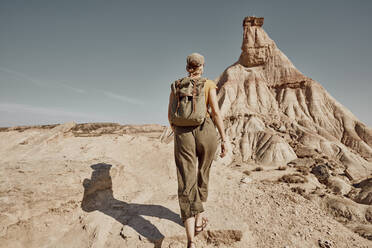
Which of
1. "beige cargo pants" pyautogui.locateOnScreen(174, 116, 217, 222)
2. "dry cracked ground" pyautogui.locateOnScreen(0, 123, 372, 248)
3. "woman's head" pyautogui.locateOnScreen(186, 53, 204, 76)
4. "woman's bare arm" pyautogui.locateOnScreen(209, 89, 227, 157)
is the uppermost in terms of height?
"woman's head" pyautogui.locateOnScreen(186, 53, 204, 76)

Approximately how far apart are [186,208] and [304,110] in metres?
27.0

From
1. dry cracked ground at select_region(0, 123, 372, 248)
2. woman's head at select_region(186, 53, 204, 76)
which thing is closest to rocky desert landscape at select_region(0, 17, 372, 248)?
dry cracked ground at select_region(0, 123, 372, 248)

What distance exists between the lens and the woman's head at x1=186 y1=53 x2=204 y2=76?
2240 mm

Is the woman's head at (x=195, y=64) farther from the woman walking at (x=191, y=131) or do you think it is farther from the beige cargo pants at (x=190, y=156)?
the beige cargo pants at (x=190, y=156)

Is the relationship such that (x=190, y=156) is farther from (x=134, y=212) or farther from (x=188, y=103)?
(x=134, y=212)

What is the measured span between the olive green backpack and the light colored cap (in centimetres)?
19

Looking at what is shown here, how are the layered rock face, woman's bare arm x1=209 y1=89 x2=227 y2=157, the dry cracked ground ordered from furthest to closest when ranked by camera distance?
the layered rock face < the dry cracked ground < woman's bare arm x1=209 y1=89 x2=227 y2=157

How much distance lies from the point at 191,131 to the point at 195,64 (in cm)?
79

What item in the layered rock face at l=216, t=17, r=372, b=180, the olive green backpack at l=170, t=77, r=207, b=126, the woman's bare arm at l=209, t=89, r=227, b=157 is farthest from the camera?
the layered rock face at l=216, t=17, r=372, b=180

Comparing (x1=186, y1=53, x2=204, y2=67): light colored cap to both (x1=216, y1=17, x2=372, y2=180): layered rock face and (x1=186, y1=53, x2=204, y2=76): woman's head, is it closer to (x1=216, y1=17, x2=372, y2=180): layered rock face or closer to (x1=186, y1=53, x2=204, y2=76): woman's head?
(x1=186, y1=53, x2=204, y2=76): woman's head

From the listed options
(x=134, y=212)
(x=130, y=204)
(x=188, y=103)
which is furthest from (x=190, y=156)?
(x=130, y=204)

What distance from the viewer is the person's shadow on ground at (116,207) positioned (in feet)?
8.40

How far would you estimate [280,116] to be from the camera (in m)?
23.5

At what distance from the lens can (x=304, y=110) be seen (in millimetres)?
24297
